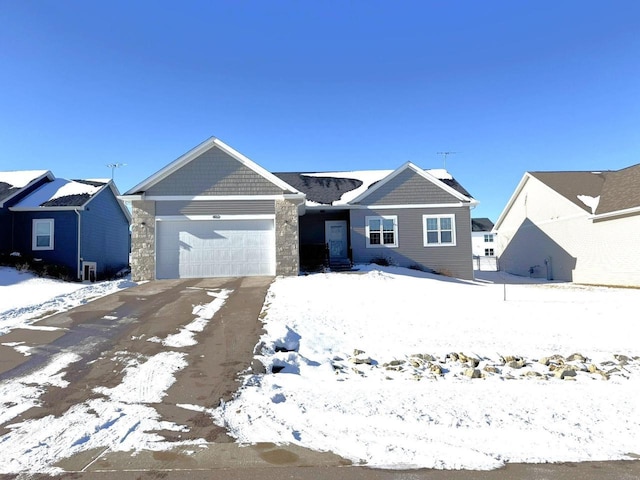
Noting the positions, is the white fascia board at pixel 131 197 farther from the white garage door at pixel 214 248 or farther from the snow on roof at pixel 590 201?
the snow on roof at pixel 590 201

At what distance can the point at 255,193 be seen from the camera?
16641 millimetres

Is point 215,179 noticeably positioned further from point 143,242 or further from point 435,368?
point 435,368

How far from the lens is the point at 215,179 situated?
54.6 feet

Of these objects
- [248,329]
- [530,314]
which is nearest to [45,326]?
[248,329]

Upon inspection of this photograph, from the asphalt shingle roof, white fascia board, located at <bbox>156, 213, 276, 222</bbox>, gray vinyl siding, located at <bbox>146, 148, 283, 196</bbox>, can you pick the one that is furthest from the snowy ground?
the asphalt shingle roof

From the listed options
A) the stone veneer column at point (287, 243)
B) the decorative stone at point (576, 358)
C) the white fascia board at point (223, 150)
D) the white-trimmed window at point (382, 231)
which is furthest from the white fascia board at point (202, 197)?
the decorative stone at point (576, 358)

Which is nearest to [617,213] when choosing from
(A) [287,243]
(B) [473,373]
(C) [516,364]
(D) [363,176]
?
(D) [363,176]

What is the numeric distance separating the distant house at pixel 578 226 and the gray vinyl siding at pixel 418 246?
6184mm

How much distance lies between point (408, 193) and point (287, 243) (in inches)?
287

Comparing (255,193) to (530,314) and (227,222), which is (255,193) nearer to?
(227,222)

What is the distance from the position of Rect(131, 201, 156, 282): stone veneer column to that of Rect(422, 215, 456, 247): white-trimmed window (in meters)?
12.3

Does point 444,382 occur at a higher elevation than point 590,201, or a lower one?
lower

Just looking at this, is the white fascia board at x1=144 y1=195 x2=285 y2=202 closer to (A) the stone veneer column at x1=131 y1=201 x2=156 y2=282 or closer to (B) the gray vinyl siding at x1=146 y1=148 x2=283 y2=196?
(B) the gray vinyl siding at x1=146 y1=148 x2=283 y2=196

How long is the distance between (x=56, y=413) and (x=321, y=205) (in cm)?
1618
